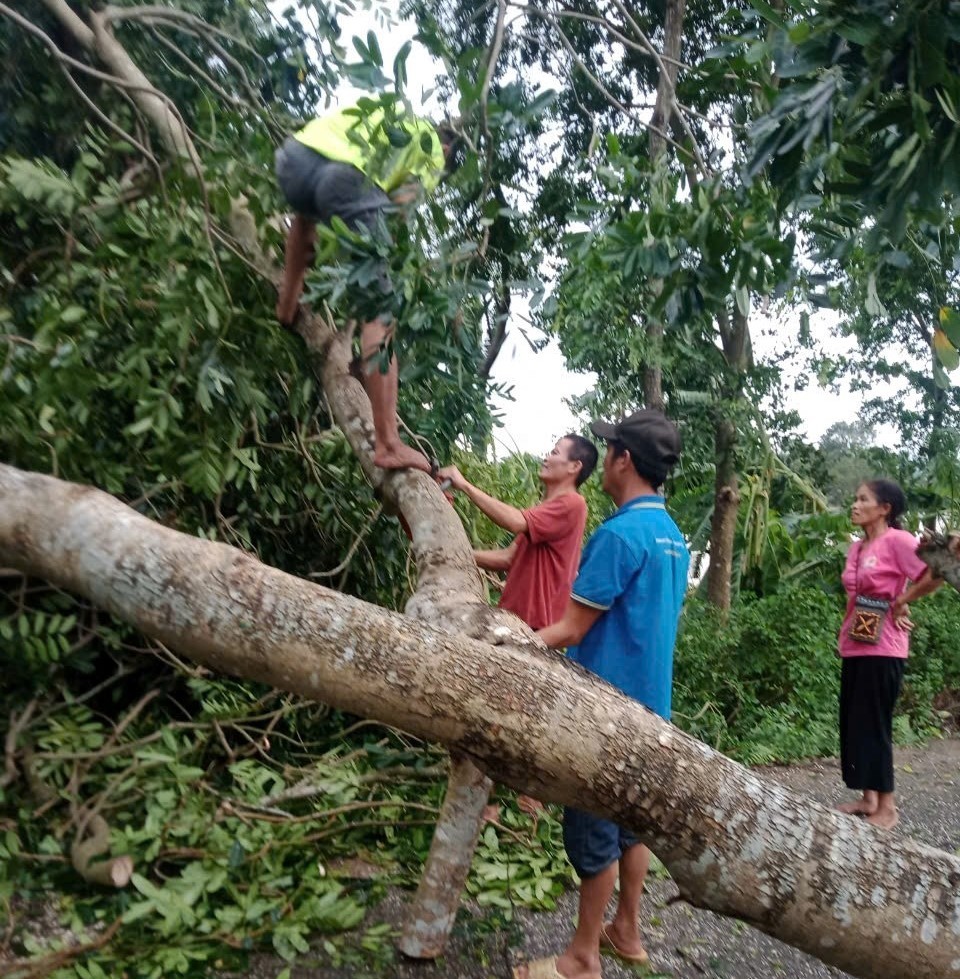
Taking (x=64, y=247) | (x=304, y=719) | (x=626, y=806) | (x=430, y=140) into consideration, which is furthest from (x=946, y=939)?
(x=64, y=247)

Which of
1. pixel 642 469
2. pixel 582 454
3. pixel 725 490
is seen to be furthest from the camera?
pixel 725 490

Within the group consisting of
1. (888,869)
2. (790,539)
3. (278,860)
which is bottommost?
(278,860)

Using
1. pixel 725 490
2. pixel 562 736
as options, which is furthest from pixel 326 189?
pixel 725 490

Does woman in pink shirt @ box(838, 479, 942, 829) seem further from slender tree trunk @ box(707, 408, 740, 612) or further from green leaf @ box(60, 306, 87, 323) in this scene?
green leaf @ box(60, 306, 87, 323)

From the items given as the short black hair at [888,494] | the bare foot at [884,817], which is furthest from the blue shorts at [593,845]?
the short black hair at [888,494]

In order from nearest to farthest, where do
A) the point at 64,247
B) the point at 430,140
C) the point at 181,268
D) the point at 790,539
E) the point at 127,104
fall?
the point at 430,140 → the point at 181,268 → the point at 64,247 → the point at 127,104 → the point at 790,539

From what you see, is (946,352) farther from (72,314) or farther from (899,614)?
(72,314)

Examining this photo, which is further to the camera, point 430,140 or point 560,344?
point 560,344

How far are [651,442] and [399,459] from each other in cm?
96

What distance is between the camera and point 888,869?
171cm

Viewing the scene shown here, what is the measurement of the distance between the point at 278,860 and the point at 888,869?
2121mm

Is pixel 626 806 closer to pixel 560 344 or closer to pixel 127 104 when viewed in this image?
pixel 127 104

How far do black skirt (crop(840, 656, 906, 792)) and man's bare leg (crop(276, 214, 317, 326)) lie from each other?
10.3 ft

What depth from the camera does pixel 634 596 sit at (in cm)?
271
